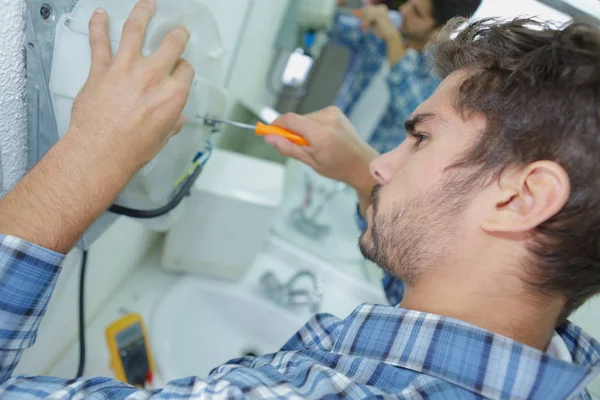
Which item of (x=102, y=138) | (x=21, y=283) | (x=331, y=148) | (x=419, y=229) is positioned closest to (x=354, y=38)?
(x=331, y=148)

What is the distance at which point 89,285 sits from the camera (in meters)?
0.83

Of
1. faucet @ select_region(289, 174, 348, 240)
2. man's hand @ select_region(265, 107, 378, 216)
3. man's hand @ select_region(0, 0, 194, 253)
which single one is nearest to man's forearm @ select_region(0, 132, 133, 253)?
man's hand @ select_region(0, 0, 194, 253)

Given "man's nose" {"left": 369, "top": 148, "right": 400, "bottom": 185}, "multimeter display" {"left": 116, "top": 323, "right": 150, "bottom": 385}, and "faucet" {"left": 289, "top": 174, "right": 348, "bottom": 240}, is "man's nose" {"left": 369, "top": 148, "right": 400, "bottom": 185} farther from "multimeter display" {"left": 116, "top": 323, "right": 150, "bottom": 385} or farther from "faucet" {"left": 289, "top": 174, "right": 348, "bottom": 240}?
"faucet" {"left": 289, "top": 174, "right": 348, "bottom": 240}

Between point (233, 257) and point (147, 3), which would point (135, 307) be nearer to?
point (233, 257)

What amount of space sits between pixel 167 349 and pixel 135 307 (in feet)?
0.43

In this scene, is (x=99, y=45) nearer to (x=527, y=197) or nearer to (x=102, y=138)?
(x=102, y=138)

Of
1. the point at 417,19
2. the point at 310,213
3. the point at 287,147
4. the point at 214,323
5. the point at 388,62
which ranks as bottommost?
the point at 214,323

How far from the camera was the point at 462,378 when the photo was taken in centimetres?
43

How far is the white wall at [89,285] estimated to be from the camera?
2.28 feet

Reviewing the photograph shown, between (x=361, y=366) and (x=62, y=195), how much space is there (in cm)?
36

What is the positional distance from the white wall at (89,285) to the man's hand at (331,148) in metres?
0.40

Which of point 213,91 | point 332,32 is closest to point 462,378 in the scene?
point 213,91

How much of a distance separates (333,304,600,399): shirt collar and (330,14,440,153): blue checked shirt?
80cm

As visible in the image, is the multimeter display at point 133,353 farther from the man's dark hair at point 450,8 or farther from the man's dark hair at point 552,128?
the man's dark hair at point 450,8
